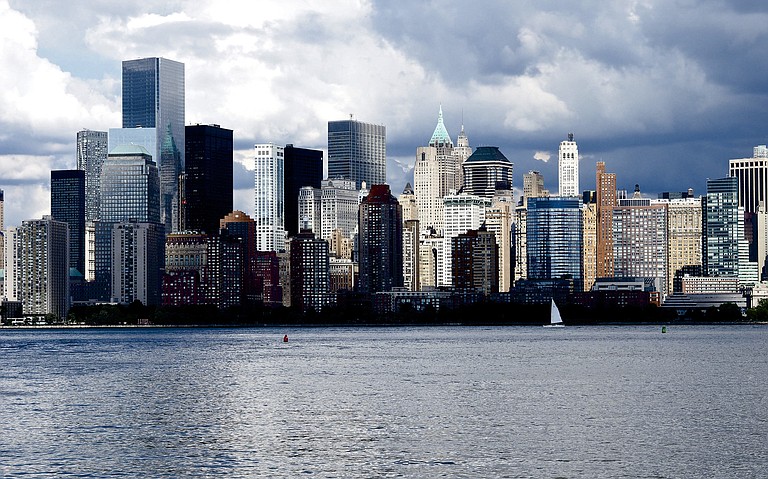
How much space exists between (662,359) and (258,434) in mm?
81783

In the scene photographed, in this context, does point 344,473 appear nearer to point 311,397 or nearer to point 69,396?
point 311,397

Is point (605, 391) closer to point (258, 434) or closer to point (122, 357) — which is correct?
point (258, 434)

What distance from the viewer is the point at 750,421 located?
79.6m

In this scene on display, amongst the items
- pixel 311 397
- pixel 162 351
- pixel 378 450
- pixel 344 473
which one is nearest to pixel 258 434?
pixel 378 450

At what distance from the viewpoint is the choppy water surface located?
6359 centimetres

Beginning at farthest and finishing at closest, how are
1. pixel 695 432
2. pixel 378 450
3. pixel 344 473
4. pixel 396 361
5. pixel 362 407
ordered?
1. pixel 396 361
2. pixel 362 407
3. pixel 695 432
4. pixel 378 450
5. pixel 344 473

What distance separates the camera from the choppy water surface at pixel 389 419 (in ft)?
209

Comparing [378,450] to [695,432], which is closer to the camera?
[378,450]

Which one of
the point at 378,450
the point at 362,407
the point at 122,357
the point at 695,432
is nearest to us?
the point at 378,450

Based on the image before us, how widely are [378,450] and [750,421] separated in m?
24.1

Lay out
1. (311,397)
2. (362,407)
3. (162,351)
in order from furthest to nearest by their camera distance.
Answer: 1. (162,351)
2. (311,397)
3. (362,407)

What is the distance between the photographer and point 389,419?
81438 millimetres

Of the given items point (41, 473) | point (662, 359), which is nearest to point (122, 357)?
point (662, 359)

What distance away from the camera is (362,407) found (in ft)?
292
